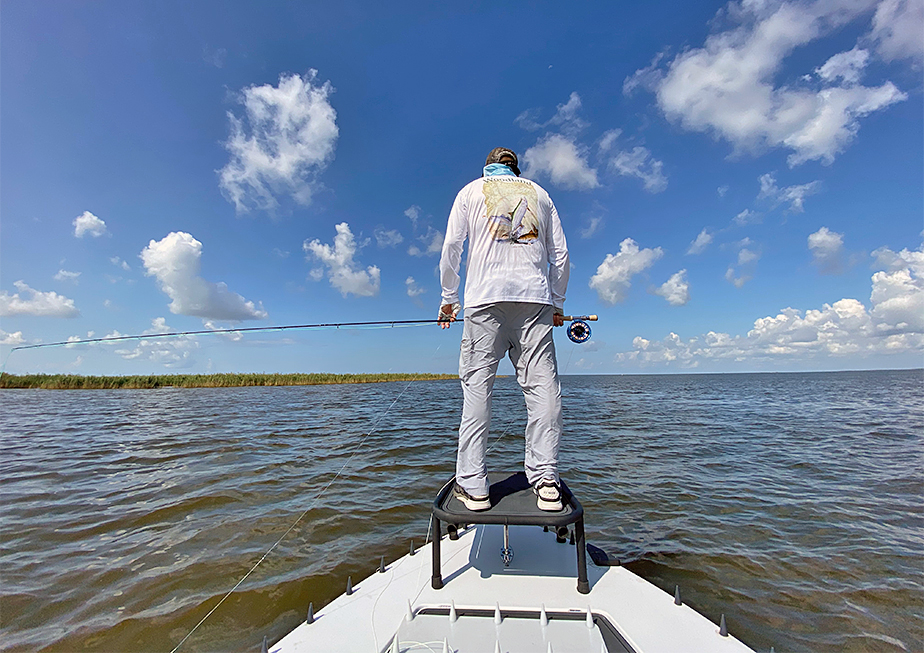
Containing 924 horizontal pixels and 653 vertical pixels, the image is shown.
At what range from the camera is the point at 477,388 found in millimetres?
2363

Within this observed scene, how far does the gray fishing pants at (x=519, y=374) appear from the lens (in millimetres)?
2307

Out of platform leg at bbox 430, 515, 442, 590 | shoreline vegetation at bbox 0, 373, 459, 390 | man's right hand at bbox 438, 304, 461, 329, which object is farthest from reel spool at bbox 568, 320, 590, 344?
shoreline vegetation at bbox 0, 373, 459, 390

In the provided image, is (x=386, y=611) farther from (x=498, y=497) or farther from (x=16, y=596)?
(x=16, y=596)

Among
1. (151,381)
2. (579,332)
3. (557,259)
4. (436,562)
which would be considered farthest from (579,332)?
(151,381)

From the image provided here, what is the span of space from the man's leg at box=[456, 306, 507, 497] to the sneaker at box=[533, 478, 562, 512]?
0.34m

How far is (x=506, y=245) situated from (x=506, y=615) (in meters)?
2.06

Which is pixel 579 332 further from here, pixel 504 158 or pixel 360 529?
pixel 360 529

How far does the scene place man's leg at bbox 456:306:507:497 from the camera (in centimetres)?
230

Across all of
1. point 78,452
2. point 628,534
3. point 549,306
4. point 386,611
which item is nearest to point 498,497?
point 386,611

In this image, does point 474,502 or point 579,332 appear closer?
point 474,502

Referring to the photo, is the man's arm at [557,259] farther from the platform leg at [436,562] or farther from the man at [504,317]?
→ the platform leg at [436,562]

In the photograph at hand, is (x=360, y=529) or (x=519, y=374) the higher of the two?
(x=519, y=374)

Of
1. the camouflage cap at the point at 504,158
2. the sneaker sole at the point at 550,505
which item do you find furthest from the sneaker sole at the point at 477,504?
the camouflage cap at the point at 504,158

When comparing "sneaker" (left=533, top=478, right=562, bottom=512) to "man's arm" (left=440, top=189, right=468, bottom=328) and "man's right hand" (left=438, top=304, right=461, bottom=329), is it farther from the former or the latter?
"man's arm" (left=440, top=189, right=468, bottom=328)
